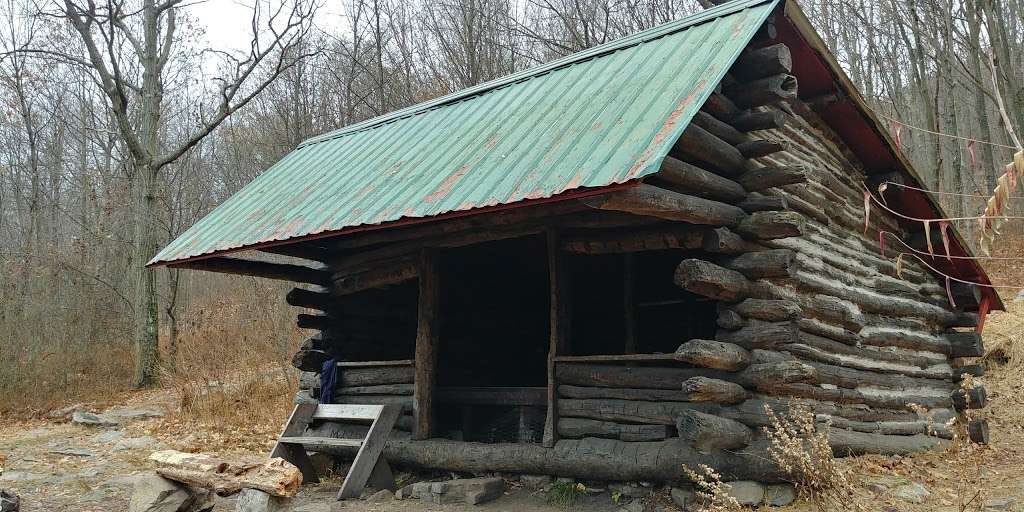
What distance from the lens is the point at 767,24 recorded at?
23.3ft

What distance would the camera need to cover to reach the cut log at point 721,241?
21.1 ft

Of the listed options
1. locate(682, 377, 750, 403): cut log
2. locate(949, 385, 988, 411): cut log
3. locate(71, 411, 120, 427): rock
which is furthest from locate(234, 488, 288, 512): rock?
locate(71, 411, 120, 427): rock

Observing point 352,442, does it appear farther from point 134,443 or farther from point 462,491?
point 134,443

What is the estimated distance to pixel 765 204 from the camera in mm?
6695

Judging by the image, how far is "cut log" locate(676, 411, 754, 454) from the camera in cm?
586

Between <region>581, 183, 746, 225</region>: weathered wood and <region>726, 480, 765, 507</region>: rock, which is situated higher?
<region>581, 183, 746, 225</region>: weathered wood

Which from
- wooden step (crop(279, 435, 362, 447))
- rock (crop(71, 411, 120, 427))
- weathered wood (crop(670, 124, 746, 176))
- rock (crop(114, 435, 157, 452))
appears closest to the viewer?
weathered wood (crop(670, 124, 746, 176))

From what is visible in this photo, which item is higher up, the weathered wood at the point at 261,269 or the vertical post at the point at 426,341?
the weathered wood at the point at 261,269

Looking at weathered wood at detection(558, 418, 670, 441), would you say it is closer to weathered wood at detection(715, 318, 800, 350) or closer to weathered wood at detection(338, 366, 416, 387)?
weathered wood at detection(715, 318, 800, 350)

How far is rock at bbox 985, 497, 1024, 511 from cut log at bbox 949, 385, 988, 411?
3680mm

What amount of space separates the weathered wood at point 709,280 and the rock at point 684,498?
5.30 feet

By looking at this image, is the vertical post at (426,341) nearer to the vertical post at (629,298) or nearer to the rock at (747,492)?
the vertical post at (629,298)

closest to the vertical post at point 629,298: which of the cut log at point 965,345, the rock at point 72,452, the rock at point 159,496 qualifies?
the rock at point 159,496

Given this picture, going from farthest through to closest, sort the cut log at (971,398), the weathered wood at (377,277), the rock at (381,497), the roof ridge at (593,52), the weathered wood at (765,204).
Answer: the cut log at (971,398) → the weathered wood at (377,277) → the roof ridge at (593,52) → the rock at (381,497) → the weathered wood at (765,204)
